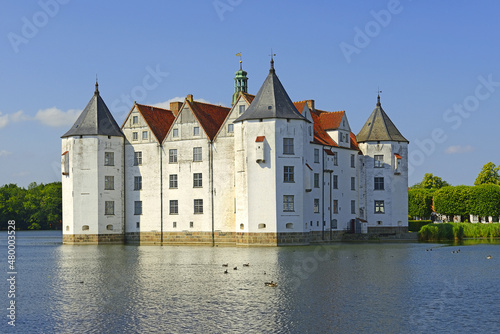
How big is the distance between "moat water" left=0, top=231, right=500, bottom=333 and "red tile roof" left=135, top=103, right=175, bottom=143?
2517 centimetres

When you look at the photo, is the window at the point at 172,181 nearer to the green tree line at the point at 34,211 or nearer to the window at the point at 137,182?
the window at the point at 137,182

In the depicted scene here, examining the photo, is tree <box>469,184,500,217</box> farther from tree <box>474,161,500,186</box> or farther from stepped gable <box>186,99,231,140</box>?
stepped gable <box>186,99,231,140</box>

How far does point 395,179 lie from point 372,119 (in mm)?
7069

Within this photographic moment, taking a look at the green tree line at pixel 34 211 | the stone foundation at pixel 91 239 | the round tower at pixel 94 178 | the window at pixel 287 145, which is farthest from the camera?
the green tree line at pixel 34 211

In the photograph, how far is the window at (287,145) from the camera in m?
59.8

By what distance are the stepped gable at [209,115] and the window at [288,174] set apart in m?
9.42

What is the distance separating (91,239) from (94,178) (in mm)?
5873

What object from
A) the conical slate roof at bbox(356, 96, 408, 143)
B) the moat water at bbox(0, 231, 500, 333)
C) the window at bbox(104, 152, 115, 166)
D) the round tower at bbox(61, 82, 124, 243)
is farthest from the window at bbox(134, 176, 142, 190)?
the moat water at bbox(0, 231, 500, 333)

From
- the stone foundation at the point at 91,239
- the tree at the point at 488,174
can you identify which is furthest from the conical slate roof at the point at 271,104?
the tree at the point at 488,174

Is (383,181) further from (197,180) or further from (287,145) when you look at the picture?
(197,180)

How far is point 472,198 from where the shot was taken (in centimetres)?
9462

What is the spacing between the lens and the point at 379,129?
75.2 m

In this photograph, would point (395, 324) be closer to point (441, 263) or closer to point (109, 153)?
point (441, 263)

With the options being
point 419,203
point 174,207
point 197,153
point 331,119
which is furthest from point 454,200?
point 174,207
